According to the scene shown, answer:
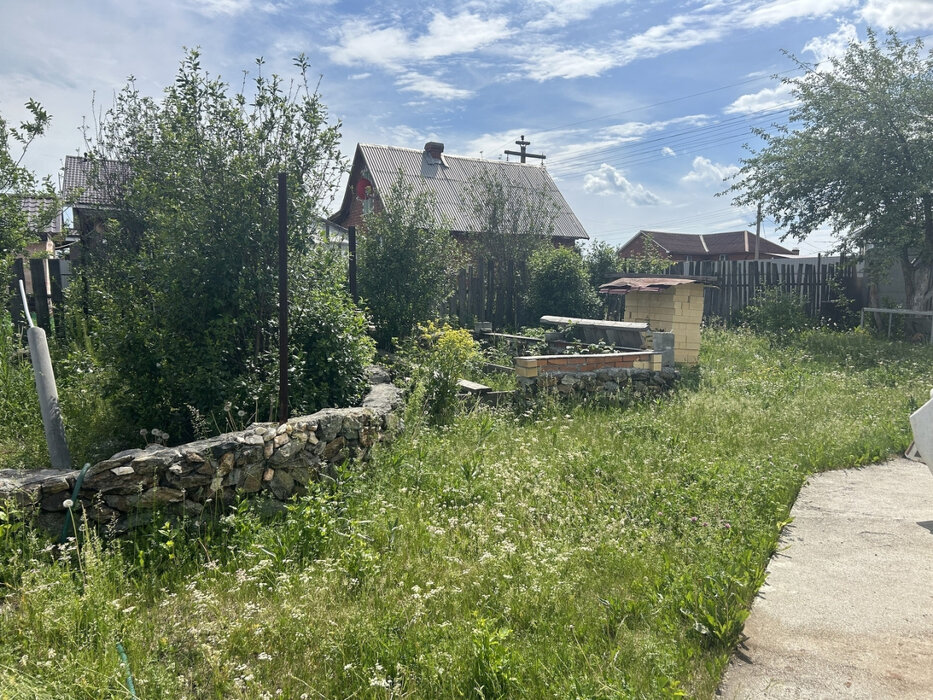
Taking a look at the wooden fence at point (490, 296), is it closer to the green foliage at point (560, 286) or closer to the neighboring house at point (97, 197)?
the green foliage at point (560, 286)

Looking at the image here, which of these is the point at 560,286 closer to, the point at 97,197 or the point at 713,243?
the point at 97,197

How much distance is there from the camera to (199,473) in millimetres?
4078

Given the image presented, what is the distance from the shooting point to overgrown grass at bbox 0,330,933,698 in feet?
9.20

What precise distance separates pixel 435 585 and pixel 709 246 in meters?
45.5

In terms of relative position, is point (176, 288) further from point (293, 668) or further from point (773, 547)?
point (773, 547)

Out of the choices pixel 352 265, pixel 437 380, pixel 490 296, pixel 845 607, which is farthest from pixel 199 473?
pixel 490 296

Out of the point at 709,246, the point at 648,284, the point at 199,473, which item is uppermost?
the point at 709,246

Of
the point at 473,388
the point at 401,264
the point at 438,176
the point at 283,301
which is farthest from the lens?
the point at 438,176

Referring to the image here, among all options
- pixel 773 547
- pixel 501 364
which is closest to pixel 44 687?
pixel 773 547

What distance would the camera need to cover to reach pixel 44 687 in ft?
8.68

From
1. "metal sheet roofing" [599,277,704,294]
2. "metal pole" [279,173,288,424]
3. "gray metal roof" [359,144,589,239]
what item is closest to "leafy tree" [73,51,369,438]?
"metal pole" [279,173,288,424]

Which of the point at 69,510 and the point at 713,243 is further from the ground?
the point at 713,243

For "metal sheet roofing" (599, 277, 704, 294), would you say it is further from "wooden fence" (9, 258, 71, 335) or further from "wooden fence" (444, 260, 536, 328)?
"wooden fence" (9, 258, 71, 335)

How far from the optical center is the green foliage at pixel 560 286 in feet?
42.5
